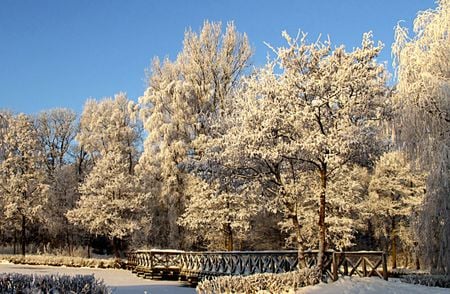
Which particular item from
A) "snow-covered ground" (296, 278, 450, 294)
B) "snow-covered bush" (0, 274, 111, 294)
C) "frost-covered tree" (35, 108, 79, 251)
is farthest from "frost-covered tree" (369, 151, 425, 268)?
"snow-covered bush" (0, 274, 111, 294)

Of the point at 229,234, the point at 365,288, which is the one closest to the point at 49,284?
the point at 365,288

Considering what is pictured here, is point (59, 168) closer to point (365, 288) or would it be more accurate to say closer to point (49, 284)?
point (365, 288)

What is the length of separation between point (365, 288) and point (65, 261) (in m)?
22.9

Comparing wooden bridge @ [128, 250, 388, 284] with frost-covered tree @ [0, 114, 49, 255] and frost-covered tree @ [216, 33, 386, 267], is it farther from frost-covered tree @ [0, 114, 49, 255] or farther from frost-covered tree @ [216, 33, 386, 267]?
frost-covered tree @ [0, 114, 49, 255]

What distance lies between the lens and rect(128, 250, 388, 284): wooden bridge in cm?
1611

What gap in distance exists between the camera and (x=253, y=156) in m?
18.4

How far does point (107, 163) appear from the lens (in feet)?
112

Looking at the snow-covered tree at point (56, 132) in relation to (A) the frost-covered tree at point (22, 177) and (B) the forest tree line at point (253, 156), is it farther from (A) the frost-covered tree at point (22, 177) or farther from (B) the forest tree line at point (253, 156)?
(A) the frost-covered tree at point (22, 177)

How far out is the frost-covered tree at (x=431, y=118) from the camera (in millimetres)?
14734

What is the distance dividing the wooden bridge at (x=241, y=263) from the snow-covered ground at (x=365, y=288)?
37.9 inches

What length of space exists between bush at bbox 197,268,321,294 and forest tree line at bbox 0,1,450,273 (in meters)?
2.19

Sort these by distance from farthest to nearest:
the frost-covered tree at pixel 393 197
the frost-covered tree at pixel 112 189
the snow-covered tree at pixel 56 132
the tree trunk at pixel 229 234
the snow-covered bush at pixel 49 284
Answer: the snow-covered tree at pixel 56 132
the frost-covered tree at pixel 112 189
the frost-covered tree at pixel 393 197
the tree trunk at pixel 229 234
the snow-covered bush at pixel 49 284

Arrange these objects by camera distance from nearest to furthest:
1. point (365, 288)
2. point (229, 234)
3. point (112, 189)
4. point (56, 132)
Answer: point (365, 288)
point (229, 234)
point (112, 189)
point (56, 132)

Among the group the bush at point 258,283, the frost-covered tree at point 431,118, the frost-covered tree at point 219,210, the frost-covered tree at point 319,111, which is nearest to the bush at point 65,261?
the frost-covered tree at point 219,210
